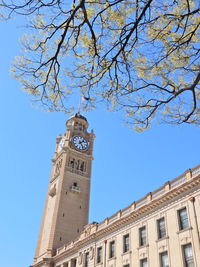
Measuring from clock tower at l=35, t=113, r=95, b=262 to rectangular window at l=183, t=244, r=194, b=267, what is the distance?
31461mm

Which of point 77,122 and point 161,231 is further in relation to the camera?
point 77,122

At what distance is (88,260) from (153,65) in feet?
104

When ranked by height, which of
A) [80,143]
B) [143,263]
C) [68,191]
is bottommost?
[143,263]

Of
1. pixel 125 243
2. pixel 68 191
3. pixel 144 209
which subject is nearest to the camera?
pixel 144 209

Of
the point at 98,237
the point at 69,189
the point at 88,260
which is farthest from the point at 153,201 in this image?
the point at 69,189

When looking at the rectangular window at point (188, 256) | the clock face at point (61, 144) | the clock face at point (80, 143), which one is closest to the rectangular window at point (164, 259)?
the rectangular window at point (188, 256)

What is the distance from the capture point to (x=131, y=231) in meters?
29.3

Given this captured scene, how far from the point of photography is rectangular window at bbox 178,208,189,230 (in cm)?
2310

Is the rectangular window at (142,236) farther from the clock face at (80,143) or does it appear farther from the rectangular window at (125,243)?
the clock face at (80,143)

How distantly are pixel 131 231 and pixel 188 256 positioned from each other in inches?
336

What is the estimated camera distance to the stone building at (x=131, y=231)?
74.8 feet

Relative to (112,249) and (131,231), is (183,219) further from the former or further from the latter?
(112,249)

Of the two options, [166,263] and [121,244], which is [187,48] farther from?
[121,244]

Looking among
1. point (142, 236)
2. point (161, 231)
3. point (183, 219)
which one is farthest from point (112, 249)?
point (183, 219)
